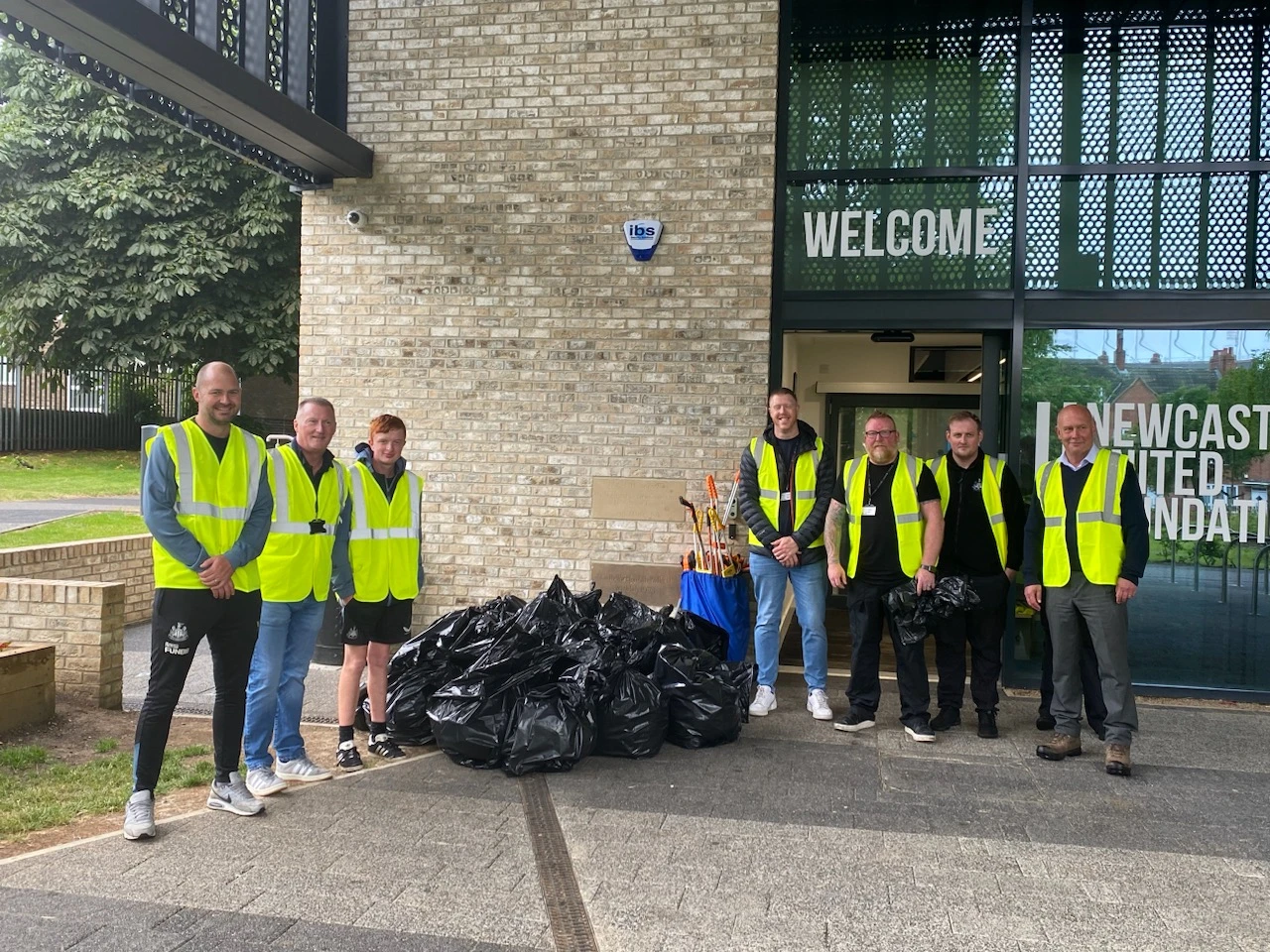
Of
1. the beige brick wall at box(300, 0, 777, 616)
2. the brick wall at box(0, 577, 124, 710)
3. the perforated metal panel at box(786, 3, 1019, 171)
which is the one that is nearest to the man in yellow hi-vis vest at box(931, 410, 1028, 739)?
the beige brick wall at box(300, 0, 777, 616)

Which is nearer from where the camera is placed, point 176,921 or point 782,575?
point 176,921

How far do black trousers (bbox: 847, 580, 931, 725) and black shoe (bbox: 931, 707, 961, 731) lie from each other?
63 mm

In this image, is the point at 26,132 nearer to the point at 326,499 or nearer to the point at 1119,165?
the point at 326,499

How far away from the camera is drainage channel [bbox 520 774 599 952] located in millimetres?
3340

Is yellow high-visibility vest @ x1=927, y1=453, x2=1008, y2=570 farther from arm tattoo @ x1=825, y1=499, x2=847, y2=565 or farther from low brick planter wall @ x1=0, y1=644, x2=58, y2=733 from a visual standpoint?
low brick planter wall @ x1=0, y1=644, x2=58, y2=733

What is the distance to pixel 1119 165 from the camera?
22.5 ft

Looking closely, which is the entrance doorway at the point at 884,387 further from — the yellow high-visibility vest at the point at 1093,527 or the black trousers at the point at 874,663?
the yellow high-visibility vest at the point at 1093,527

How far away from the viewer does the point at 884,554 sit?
5.85 m

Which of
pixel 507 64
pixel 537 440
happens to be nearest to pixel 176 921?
pixel 537 440

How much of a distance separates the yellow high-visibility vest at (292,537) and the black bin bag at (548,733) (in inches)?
44.8

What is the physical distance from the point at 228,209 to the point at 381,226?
8.71m

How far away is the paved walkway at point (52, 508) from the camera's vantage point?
45.0 ft

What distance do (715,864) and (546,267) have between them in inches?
182

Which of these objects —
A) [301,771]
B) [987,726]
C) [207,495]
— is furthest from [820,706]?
[207,495]
